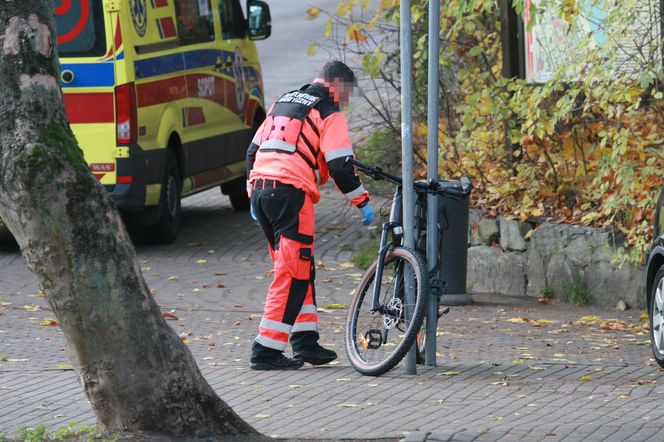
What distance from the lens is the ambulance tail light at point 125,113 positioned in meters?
11.9

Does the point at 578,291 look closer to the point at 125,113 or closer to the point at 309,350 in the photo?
the point at 309,350

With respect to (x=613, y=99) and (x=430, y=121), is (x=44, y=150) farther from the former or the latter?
(x=613, y=99)

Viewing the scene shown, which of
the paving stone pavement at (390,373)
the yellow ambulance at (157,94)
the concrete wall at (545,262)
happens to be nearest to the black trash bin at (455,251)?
the paving stone pavement at (390,373)

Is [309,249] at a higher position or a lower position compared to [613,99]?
lower

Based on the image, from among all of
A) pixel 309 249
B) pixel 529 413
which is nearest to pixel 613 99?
pixel 309 249

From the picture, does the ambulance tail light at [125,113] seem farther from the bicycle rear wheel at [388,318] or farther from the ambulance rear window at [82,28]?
the bicycle rear wheel at [388,318]

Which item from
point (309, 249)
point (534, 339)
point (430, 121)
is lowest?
point (534, 339)

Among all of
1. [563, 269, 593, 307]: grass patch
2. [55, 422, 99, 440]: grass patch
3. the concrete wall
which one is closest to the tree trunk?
[55, 422, 99, 440]: grass patch

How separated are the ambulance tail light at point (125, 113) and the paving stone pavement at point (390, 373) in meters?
1.22

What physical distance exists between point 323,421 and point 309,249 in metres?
1.64

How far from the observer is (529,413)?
6379 mm

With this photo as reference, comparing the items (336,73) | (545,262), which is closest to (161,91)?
(545,262)

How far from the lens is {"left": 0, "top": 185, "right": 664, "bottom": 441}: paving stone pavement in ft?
20.3

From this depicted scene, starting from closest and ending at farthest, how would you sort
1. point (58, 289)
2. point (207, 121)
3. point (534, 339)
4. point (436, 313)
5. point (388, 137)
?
point (58, 289), point (436, 313), point (534, 339), point (388, 137), point (207, 121)
